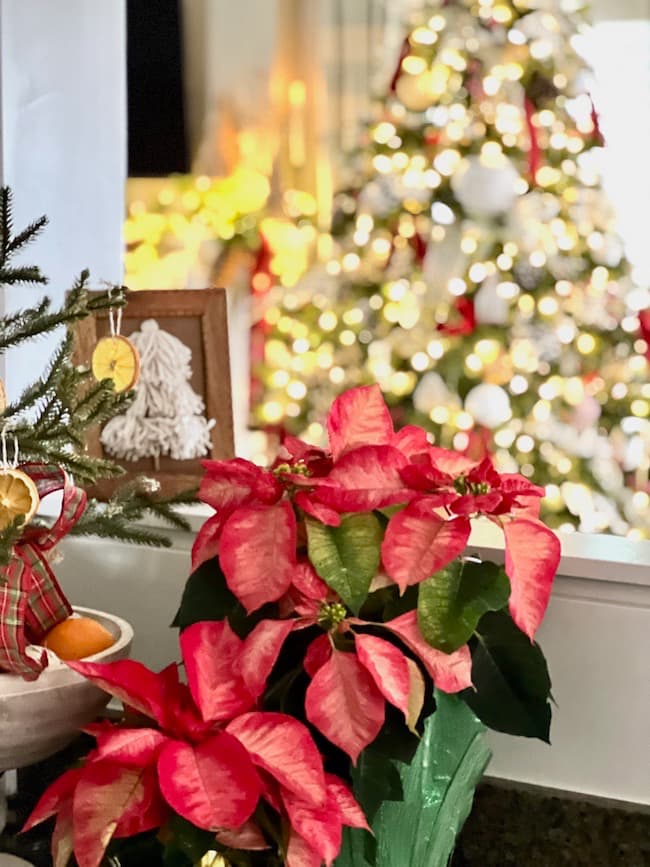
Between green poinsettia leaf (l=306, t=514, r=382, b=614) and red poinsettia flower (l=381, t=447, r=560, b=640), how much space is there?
17 millimetres

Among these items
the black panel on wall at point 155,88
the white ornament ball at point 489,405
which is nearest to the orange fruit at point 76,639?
the white ornament ball at point 489,405

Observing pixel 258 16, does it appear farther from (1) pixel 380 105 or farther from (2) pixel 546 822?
(2) pixel 546 822

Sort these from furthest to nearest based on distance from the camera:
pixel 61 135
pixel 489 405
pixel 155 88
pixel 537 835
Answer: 1. pixel 155 88
2. pixel 489 405
3. pixel 61 135
4. pixel 537 835

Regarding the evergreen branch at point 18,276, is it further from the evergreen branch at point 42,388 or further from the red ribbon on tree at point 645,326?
the red ribbon on tree at point 645,326

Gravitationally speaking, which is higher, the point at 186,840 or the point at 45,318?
the point at 45,318

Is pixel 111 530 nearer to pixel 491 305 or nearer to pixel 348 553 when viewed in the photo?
pixel 348 553

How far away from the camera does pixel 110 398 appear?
0.81 meters

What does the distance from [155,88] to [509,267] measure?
135cm

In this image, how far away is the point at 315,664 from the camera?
2.03 ft

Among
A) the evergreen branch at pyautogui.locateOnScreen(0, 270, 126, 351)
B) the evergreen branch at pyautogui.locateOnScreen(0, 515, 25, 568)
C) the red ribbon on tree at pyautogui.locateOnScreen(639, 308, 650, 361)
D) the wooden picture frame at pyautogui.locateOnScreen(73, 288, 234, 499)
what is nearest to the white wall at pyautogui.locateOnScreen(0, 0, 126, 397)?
the wooden picture frame at pyautogui.locateOnScreen(73, 288, 234, 499)

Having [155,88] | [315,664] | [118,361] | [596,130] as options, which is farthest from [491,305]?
[315,664]

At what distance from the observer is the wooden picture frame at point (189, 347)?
1.05 m

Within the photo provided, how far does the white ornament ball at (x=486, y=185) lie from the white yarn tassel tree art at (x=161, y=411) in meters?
1.91

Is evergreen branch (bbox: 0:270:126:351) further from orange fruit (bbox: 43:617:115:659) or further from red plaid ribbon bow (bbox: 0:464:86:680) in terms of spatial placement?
orange fruit (bbox: 43:617:115:659)
